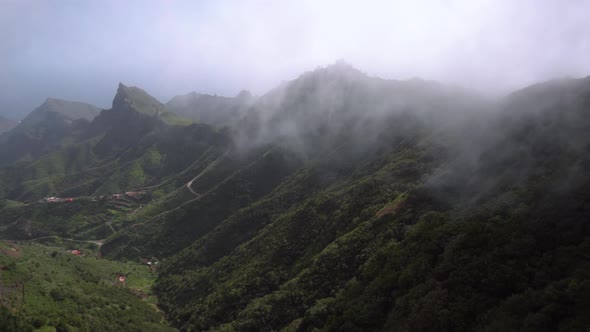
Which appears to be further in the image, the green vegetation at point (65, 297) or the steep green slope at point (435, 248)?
the green vegetation at point (65, 297)

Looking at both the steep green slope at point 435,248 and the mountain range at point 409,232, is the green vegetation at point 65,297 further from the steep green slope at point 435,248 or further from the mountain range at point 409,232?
the steep green slope at point 435,248

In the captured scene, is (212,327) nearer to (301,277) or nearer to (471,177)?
(301,277)

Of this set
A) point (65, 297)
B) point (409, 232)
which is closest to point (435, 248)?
point (409, 232)

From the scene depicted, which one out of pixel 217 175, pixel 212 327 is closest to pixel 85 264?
pixel 212 327

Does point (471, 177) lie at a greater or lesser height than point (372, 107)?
lesser

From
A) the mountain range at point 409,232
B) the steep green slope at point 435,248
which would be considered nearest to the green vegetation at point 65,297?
the mountain range at point 409,232

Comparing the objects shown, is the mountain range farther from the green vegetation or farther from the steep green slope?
the green vegetation

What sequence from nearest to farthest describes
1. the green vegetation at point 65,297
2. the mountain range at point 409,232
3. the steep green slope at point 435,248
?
the steep green slope at point 435,248
the mountain range at point 409,232
the green vegetation at point 65,297

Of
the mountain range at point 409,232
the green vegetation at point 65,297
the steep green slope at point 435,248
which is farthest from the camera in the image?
the green vegetation at point 65,297

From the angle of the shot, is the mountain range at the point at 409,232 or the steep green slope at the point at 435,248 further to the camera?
the mountain range at the point at 409,232

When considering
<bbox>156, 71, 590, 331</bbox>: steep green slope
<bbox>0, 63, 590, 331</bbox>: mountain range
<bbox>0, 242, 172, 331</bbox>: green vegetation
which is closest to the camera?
<bbox>156, 71, 590, 331</bbox>: steep green slope

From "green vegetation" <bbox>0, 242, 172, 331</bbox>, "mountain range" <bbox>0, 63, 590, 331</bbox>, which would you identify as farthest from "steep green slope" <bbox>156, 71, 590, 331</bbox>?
"green vegetation" <bbox>0, 242, 172, 331</bbox>
